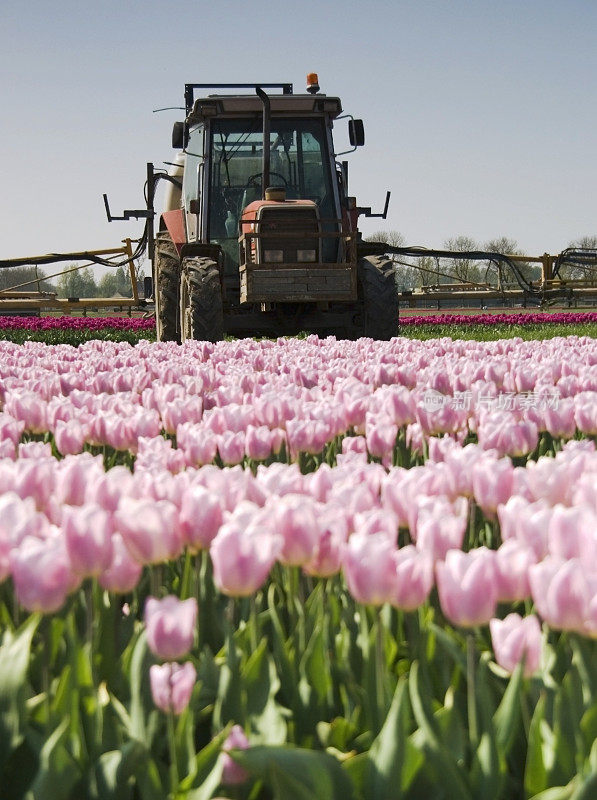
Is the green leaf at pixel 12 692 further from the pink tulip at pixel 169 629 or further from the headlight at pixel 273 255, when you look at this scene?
the headlight at pixel 273 255

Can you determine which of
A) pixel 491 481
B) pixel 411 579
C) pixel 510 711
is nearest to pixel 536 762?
pixel 510 711

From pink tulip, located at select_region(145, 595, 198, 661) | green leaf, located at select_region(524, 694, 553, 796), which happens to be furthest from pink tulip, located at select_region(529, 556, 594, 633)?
pink tulip, located at select_region(145, 595, 198, 661)

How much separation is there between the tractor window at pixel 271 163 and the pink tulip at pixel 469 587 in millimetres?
11256

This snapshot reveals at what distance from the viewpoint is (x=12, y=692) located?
4.07ft

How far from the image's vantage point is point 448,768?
1095mm

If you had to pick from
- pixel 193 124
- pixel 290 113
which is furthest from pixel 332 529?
pixel 193 124

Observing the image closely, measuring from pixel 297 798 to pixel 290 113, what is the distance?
1175 cm

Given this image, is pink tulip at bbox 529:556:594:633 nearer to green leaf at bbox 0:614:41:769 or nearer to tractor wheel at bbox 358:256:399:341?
green leaf at bbox 0:614:41:769

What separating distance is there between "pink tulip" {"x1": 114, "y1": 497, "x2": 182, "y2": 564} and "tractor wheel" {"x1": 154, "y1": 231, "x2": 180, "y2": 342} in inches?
464

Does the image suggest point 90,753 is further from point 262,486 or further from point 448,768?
point 262,486

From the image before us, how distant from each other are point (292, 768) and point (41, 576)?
46 centimetres

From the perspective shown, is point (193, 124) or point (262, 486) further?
point (193, 124)

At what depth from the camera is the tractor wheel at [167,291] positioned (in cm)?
1334

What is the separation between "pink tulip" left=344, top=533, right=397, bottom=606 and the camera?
132 centimetres
